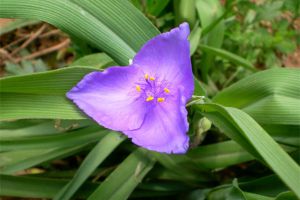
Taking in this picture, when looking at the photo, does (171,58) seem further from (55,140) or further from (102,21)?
(55,140)

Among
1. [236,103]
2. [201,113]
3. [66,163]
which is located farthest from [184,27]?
[66,163]

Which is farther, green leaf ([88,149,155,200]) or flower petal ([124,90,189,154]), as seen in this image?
green leaf ([88,149,155,200])

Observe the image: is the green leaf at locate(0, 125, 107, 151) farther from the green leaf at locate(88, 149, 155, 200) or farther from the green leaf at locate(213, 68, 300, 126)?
the green leaf at locate(213, 68, 300, 126)

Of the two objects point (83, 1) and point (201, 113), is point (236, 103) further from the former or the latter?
point (83, 1)

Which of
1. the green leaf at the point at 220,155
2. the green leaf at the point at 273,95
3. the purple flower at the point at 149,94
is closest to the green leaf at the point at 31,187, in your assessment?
the green leaf at the point at 220,155

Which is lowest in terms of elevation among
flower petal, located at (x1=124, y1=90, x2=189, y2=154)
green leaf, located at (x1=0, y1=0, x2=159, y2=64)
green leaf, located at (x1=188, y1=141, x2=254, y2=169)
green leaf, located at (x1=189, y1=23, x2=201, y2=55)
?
green leaf, located at (x1=188, y1=141, x2=254, y2=169)

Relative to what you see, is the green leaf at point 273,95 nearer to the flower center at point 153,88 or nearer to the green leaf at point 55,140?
the flower center at point 153,88

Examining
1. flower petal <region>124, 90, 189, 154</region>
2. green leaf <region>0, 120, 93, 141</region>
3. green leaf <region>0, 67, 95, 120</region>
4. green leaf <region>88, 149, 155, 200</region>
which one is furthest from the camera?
green leaf <region>0, 120, 93, 141</region>

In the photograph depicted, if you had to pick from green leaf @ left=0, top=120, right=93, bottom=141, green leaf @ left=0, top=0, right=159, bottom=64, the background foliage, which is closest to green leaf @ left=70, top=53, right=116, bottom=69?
the background foliage
